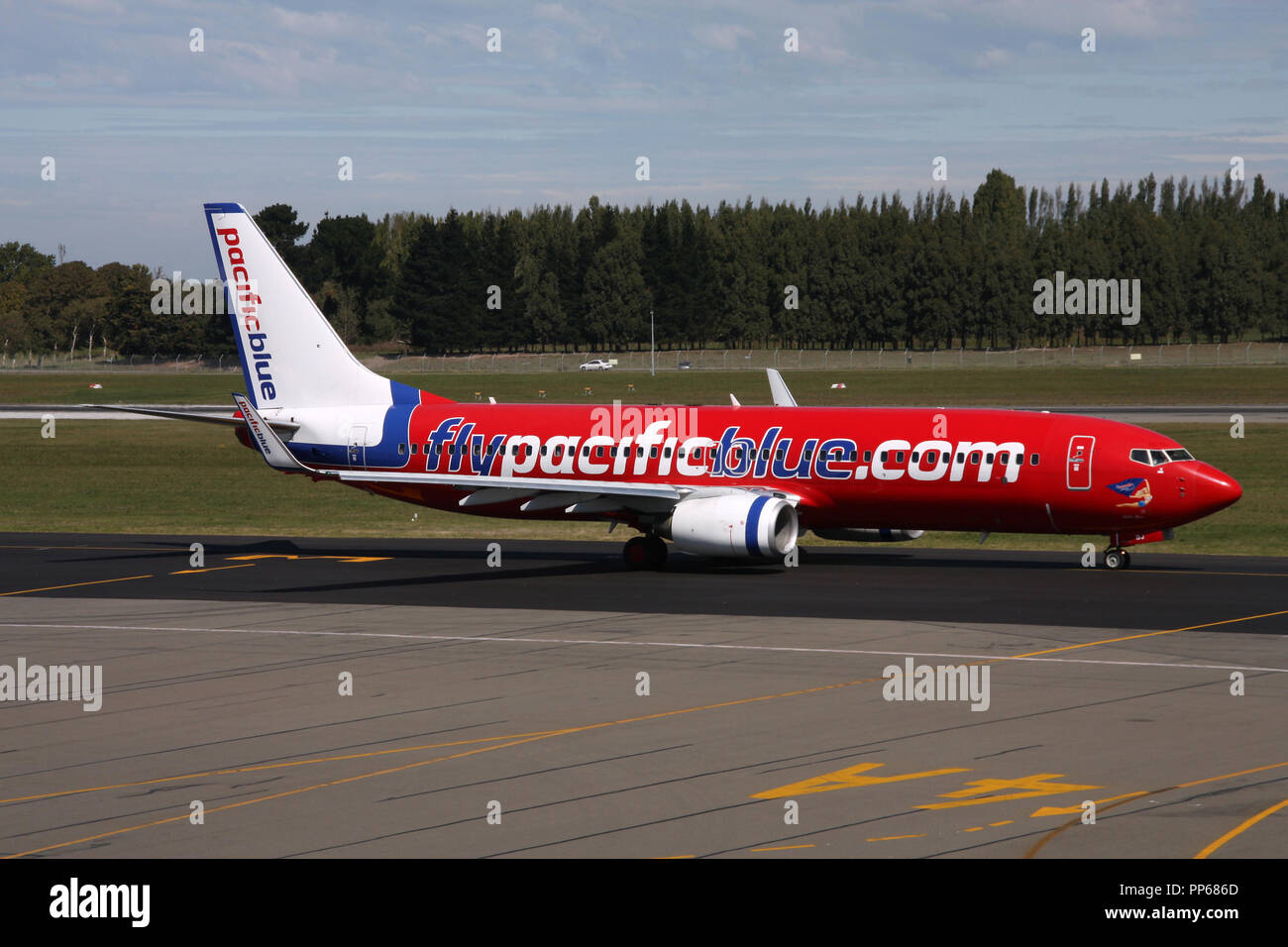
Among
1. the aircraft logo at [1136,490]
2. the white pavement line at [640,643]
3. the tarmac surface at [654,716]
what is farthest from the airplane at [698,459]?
the white pavement line at [640,643]

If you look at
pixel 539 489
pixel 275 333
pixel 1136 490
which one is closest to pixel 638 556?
pixel 539 489

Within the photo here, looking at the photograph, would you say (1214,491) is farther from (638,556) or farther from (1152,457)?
(638,556)

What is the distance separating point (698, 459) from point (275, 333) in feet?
47.6

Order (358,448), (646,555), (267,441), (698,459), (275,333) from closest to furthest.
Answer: (267,441) < (698,459) < (646,555) < (358,448) < (275,333)

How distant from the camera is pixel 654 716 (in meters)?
21.9

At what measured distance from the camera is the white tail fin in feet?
148

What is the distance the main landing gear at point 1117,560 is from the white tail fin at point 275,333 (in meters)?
22.0

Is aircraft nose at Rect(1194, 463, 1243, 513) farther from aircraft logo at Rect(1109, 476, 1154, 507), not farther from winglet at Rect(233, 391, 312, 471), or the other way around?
winglet at Rect(233, 391, 312, 471)

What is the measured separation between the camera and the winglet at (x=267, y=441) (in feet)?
126

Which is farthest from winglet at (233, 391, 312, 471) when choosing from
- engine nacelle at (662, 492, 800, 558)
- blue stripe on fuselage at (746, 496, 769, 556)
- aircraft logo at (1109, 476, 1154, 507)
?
aircraft logo at (1109, 476, 1154, 507)

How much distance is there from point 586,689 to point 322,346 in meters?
24.1

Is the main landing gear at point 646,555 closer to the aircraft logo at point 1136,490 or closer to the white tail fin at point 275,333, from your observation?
the white tail fin at point 275,333

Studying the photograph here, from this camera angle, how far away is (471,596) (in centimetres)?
3581

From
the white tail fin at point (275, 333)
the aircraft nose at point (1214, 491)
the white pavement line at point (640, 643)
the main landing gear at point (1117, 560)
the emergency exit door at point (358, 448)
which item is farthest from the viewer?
the white tail fin at point (275, 333)
